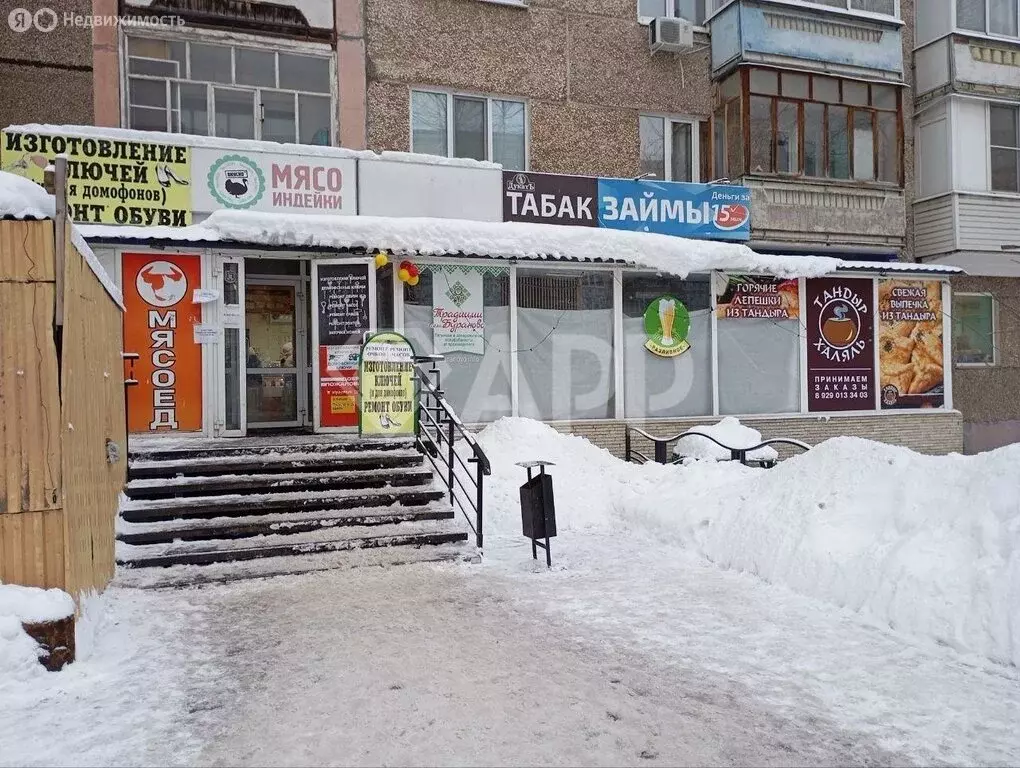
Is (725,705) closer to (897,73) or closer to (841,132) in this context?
(841,132)

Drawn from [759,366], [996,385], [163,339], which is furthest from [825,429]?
[163,339]

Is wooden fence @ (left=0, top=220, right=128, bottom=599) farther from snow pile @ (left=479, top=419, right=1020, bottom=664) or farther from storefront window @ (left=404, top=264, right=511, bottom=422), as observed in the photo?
storefront window @ (left=404, top=264, right=511, bottom=422)

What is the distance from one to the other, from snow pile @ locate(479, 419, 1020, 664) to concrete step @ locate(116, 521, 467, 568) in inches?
45.5

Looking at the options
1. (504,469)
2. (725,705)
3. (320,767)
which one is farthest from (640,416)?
(320,767)

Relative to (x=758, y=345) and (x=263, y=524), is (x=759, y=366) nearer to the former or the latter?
(x=758, y=345)

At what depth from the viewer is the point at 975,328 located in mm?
17656

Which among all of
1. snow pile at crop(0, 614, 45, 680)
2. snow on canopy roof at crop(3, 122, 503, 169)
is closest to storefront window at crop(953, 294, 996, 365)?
snow on canopy roof at crop(3, 122, 503, 169)

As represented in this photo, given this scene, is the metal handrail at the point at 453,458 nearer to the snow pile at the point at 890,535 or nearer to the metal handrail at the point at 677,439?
the snow pile at the point at 890,535

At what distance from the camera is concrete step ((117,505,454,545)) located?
7207mm

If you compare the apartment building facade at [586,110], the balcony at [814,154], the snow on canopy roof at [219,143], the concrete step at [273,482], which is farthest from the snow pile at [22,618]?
the balcony at [814,154]

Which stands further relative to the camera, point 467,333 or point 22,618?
point 467,333

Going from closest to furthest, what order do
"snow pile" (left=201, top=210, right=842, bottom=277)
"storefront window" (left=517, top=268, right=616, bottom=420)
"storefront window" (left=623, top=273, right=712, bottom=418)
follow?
"snow pile" (left=201, top=210, right=842, bottom=277), "storefront window" (left=517, top=268, right=616, bottom=420), "storefront window" (left=623, top=273, right=712, bottom=418)

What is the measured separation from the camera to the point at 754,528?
7027 mm

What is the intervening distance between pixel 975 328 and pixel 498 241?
12137mm
